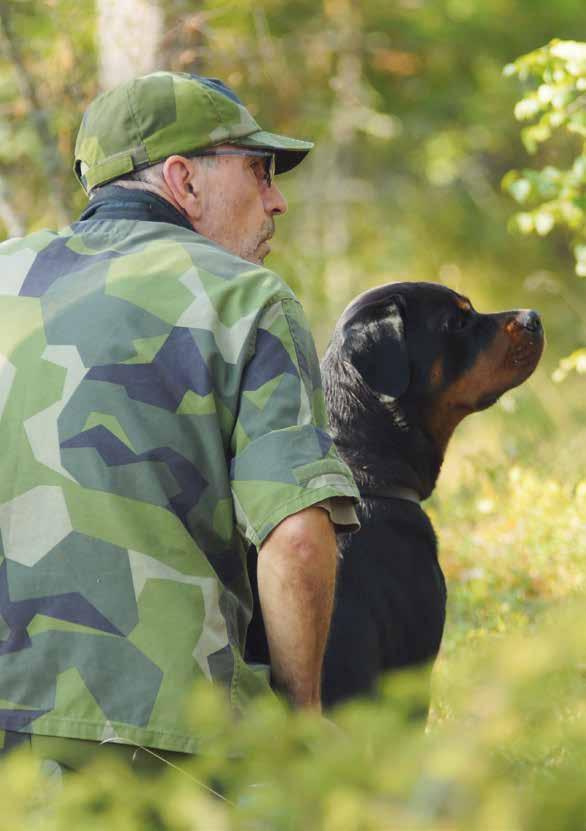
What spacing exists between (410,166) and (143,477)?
637 inches

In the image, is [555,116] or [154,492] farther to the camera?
[555,116]

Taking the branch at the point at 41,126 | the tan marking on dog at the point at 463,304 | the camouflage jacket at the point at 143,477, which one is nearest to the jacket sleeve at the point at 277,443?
the camouflage jacket at the point at 143,477

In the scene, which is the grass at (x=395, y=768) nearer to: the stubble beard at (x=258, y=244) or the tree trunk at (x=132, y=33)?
the stubble beard at (x=258, y=244)

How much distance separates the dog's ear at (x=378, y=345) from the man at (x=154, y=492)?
4.09ft

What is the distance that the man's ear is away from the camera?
8.74 ft

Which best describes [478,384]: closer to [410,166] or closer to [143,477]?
[143,477]

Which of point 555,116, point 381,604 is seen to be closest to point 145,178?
point 381,604

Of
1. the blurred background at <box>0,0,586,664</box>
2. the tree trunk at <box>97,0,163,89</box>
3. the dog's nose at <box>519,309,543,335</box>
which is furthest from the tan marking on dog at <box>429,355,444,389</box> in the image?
the tree trunk at <box>97,0,163,89</box>

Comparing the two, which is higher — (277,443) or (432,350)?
(277,443)

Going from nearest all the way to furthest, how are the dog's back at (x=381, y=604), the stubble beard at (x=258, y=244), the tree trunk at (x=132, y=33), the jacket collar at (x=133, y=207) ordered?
the jacket collar at (x=133, y=207), the stubble beard at (x=258, y=244), the dog's back at (x=381, y=604), the tree trunk at (x=132, y=33)

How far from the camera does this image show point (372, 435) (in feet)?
12.1

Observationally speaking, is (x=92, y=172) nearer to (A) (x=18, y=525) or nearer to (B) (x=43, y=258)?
(B) (x=43, y=258)

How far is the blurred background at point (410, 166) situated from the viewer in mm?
5359

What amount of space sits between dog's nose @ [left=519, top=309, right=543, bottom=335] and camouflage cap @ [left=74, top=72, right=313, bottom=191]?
1.95m
